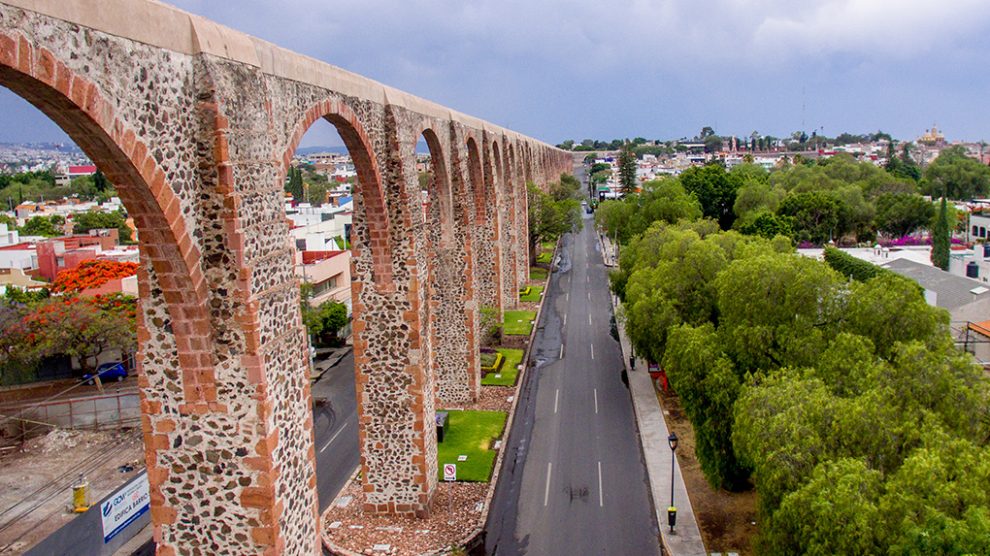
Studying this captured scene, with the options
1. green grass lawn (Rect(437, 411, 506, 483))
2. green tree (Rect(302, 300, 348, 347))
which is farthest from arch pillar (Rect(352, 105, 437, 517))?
green tree (Rect(302, 300, 348, 347))

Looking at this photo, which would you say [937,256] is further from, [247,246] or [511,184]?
[247,246]

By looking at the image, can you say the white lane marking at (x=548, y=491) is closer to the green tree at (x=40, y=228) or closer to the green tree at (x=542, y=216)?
the green tree at (x=542, y=216)

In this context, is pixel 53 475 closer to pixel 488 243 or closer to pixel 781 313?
pixel 488 243

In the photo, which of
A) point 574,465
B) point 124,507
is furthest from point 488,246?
point 124,507

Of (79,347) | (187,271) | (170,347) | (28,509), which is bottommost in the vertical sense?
(28,509)

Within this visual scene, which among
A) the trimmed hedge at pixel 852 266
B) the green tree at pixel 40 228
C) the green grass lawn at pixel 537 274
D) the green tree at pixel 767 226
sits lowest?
the green grass lawn at pixel 537 274

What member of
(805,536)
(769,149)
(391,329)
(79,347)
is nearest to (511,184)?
(79,347)

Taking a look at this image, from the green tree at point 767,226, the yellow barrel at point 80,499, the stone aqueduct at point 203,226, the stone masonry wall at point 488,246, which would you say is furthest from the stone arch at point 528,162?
the stone aqueduct at point 203,226
